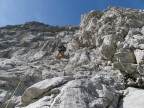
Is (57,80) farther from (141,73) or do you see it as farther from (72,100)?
(141,73)

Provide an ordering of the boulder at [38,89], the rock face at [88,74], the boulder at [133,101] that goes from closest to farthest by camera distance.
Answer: the boulder at [133,101], the rock face at [88,74], the boulder at [38,89]

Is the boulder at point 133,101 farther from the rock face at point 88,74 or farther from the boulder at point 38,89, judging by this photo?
the boulder at point 38,89

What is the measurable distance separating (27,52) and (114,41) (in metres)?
9.83

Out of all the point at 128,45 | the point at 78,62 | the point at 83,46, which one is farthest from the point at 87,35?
the point at 128,45

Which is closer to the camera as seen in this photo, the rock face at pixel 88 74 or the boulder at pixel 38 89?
the rock face at pixel 88 74

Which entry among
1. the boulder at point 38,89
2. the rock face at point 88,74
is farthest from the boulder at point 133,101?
the boulder at point 38,89

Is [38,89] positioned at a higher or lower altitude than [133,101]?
higher

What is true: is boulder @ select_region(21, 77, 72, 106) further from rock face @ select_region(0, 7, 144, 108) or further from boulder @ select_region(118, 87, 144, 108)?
boulder @ select_region(118, 87, 144, 108)

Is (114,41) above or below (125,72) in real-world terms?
above

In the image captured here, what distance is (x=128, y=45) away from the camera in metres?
7.11

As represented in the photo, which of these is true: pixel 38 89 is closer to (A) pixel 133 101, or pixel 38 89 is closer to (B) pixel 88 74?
(B) pixel 88 74

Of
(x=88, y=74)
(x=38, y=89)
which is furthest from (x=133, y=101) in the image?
(x=38, y=89)

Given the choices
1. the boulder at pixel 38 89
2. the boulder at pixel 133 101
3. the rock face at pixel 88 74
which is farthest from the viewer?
the boulder at pixel 38 89

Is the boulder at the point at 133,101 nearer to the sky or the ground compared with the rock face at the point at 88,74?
nearer to the ground
